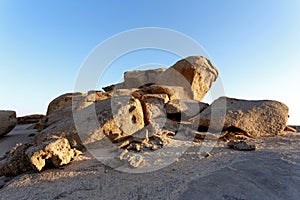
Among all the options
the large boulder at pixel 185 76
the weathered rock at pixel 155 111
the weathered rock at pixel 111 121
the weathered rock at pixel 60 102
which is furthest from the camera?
the large boulder at pixel 185 76

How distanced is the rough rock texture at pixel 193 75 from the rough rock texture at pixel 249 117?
4295mm

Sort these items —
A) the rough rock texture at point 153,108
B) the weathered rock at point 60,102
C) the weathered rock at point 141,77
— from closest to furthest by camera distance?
the rough rock texture at point 153,108
the weathered rock at point 60,102
the weathered rock at point 141,77

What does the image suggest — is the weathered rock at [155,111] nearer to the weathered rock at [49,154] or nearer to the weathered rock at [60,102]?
the weathered rock at [49,154]

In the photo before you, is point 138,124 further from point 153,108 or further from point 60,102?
point 60,102

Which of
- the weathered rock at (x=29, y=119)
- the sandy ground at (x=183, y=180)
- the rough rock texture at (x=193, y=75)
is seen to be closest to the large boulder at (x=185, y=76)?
the rough rock texture at (x=193, y=75)

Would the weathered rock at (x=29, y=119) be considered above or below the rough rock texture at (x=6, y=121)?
below

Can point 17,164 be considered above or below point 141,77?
below

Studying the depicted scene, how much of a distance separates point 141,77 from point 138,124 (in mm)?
6901

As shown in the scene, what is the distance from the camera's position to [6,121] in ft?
33.1

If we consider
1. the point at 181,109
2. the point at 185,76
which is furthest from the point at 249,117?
the point at 185,76

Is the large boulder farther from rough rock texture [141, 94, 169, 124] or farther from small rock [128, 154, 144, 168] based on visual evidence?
small rock [128, 154, 144, 168]

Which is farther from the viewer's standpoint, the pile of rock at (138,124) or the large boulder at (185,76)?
the large boulder at (185,76)

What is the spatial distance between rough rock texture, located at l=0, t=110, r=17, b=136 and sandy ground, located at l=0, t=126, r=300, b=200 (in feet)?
18.4

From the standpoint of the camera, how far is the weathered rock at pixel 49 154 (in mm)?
4543
